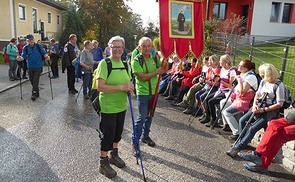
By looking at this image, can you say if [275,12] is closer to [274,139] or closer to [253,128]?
[253,128]

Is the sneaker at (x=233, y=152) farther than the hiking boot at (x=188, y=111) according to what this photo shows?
No

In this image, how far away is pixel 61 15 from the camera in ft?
116

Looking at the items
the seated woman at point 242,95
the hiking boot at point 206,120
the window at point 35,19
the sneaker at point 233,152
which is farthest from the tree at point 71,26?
the sneaker at point 233,152

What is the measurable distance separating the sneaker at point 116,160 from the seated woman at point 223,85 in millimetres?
2739

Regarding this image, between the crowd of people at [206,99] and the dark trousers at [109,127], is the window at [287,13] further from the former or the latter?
the dark trousers at [109,127]

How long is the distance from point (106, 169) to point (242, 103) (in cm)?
288

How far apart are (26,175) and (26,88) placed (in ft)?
22.5

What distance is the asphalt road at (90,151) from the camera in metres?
3.86

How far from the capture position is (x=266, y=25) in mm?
22609

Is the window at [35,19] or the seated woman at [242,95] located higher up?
the window at [35,19]

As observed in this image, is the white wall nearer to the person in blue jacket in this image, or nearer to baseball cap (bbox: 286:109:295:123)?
the person in blue jacket

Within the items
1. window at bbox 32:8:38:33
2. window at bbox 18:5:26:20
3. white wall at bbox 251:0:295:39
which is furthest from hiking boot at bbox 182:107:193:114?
window at bbox 32:8:38:33

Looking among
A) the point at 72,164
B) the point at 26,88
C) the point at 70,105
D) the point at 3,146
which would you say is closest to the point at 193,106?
the point at 70,105

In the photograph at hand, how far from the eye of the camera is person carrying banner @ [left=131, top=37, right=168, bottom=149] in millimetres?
4367
